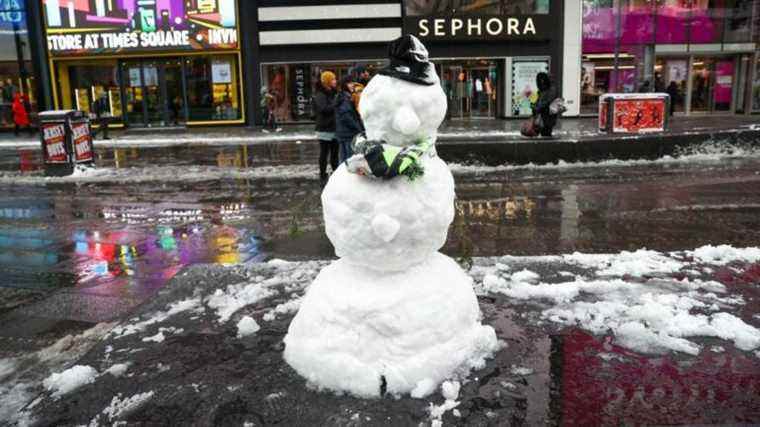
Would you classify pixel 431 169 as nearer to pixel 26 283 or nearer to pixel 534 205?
pixel 26 283

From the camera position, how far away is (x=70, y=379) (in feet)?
12.1

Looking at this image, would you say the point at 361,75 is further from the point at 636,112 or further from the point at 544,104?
the point at 636,112

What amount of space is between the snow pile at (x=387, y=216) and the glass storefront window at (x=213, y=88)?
79.2ft

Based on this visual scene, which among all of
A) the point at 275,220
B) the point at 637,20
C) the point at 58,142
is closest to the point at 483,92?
the point at 637,20

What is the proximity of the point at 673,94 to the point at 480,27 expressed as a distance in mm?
8760

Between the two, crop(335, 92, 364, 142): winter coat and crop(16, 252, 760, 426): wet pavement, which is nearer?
crop(16, 252, 760, 426): wet pavement

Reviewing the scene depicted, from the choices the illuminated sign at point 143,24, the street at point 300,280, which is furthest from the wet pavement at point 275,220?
the illuminated sign at point 143,24

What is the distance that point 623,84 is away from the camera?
A: 26766 mm

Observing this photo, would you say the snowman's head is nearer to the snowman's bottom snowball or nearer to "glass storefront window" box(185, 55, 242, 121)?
the snowman's bottom snowball

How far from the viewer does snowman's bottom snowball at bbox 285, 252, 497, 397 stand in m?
3.42

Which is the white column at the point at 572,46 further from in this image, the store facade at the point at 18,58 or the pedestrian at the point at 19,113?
the pedestrian at the point at 19,113

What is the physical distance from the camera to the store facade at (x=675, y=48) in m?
26.0

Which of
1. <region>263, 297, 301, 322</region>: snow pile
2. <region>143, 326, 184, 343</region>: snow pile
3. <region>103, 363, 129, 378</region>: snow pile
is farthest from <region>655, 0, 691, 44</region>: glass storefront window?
<region>103, 363, 129, 378</region>: snow pile

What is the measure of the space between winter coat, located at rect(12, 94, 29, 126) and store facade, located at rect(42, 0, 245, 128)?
1.61 m
